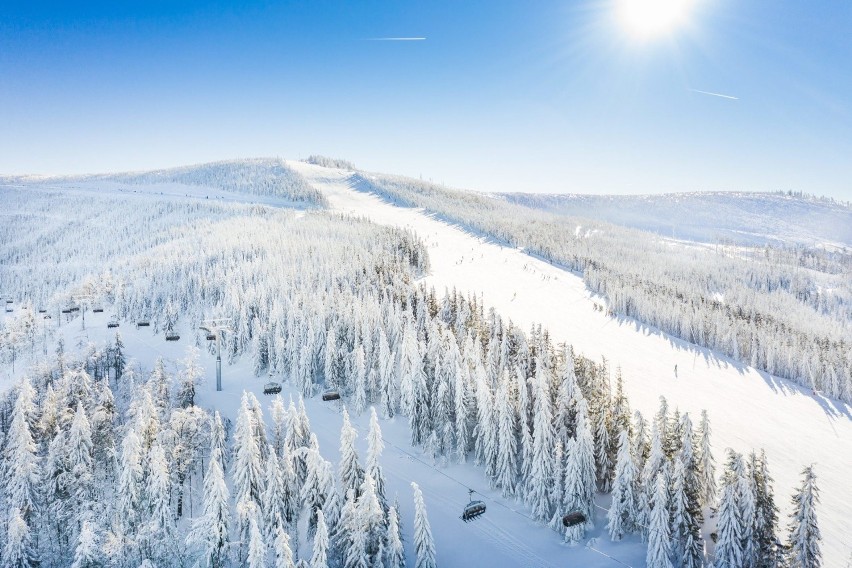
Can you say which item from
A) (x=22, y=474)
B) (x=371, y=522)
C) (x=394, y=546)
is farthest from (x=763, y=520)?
(x=22, y=474)

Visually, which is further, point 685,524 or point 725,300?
point 725,300

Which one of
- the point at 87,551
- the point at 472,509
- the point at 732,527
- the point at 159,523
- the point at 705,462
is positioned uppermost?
Answer: the point at 732,527

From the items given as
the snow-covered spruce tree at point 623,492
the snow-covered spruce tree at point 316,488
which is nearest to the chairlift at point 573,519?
the snow-covered spruce tree at point 623,492

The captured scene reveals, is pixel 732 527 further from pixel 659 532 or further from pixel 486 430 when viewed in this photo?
pixel 486 430

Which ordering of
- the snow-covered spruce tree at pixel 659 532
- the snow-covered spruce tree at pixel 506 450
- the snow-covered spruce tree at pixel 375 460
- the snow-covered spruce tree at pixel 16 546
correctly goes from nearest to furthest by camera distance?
the snow-covered spruce tree at pixel 659 532 < the snow-covered spruce tree at pixel 16 546 < the snow-covered spruce tree at pixel 375 460 < the snow-covered spruce tree at pixel 506 450

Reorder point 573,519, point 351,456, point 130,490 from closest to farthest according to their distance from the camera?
1. point 573,519
2. point 351,456
3. point 130,490

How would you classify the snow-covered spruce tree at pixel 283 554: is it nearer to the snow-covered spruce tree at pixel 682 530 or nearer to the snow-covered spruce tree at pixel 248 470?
the snow-covered spruce tree at pixel 248 470

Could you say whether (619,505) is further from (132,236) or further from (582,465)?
(132,236)
